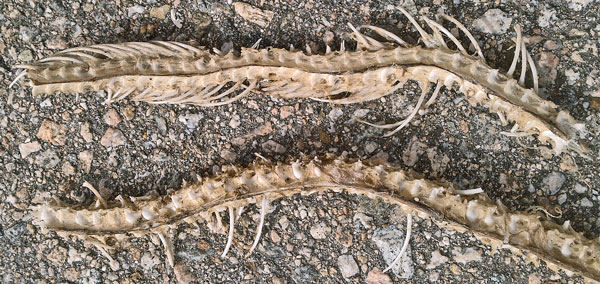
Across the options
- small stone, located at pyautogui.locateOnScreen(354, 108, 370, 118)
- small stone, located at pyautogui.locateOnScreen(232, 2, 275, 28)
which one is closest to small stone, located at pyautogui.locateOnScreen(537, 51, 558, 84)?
small stone, located at pyautogui.locateOnScreen(354, 108, 370, 118)

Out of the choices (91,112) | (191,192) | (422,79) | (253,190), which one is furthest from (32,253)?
(422,79)

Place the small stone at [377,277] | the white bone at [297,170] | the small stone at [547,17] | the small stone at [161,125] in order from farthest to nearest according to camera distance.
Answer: the small stone at [161,125] < the small stone at [377,277] < the small stone at [547,17] < the white bone at [297,170]

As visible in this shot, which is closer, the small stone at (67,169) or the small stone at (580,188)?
the small stone at (580,188)

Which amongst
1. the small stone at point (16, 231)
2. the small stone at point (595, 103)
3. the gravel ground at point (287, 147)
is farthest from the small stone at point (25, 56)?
the small stone at point (595, 103)

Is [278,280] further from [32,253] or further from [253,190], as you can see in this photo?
[32,253]

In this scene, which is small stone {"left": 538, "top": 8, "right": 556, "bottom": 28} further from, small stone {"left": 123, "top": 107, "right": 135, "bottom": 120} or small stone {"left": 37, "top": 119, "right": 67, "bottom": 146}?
small stone {"left": 37, "top": 119, "right": 67, "bottom": 146}

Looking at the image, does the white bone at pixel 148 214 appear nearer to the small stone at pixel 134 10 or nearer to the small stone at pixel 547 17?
the small stone at pixel 134 10
